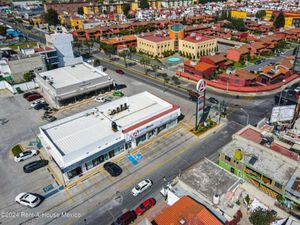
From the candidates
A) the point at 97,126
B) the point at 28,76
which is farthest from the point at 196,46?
the point at 97,126

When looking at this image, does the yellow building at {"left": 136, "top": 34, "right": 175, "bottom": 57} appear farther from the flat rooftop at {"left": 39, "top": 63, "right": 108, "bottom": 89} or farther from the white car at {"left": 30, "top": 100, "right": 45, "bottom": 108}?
the white car at {"left": 30, "top": 100, "right": 45, "bottom": 108}

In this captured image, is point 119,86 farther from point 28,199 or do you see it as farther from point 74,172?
point 28,199

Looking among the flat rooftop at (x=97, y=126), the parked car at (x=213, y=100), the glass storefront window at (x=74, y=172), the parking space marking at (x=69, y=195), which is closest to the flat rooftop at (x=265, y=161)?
the flat rooftop at (x=97, y=126)

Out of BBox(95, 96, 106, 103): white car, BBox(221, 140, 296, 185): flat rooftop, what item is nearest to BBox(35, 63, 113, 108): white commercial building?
BBox(95, 96, 106, 103): white car

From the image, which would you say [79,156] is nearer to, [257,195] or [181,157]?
[181,157]

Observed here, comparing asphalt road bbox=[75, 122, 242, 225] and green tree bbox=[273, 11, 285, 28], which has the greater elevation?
green tree bbox=[273, 11, 285, 28]

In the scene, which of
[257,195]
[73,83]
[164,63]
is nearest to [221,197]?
[257,195]
